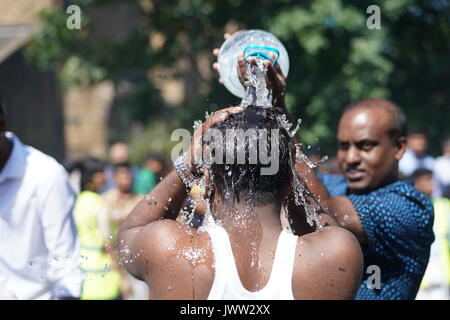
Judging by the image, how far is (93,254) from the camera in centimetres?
589

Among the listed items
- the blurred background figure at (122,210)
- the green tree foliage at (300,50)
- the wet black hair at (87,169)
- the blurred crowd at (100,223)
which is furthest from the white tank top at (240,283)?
the green tree foliage at (300,50)

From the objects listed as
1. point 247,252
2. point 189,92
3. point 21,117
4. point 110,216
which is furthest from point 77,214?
point 21,117

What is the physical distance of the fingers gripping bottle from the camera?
2.62m

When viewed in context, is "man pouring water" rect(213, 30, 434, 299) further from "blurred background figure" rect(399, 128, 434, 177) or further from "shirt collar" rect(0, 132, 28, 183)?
"blurred background figure" rect(399, 128, 434, 177)

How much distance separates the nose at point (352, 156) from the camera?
10.7 ft

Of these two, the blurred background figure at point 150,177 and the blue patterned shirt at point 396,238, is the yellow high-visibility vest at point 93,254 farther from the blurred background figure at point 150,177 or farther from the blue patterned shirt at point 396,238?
the blue patterned shirt at point 396,238

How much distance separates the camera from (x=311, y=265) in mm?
2068

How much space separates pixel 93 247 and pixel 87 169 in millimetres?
1262

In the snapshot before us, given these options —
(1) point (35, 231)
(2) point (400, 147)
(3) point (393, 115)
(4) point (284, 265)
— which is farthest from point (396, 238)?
(1) point (35, 231)

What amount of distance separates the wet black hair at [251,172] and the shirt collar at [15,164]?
1.47 meters

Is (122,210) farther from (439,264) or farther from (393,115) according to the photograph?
(393,115)

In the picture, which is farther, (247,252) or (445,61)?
(445,61)

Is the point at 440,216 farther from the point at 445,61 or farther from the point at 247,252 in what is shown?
the point at 445,61
